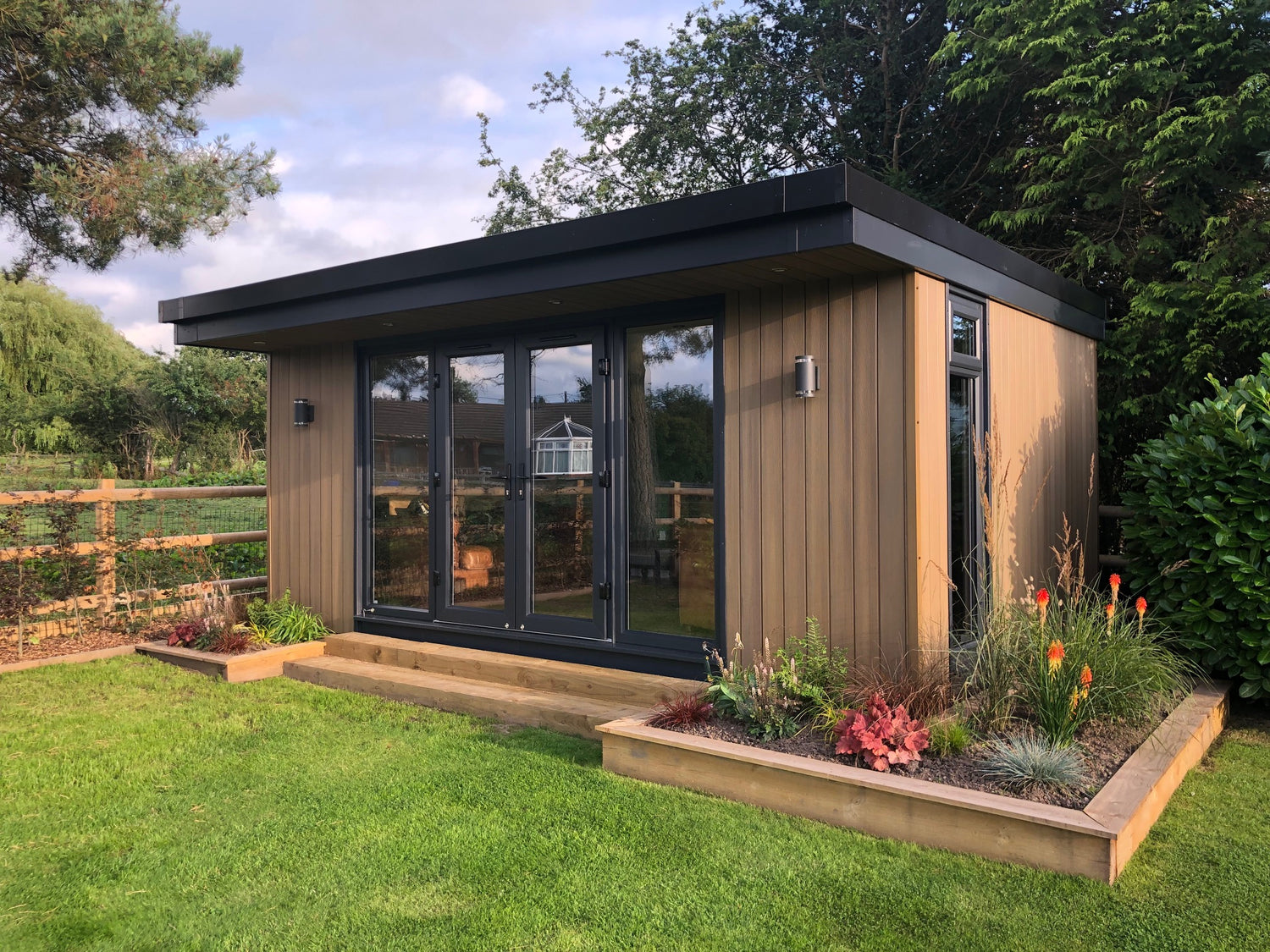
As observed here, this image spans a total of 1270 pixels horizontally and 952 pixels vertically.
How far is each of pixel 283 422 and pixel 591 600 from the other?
10.3 ft

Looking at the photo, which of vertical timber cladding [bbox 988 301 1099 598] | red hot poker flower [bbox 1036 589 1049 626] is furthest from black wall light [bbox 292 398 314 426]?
red hot poker flower [bbox 1036 589 1049 626]

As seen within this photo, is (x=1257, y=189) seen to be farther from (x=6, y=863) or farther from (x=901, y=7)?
(x=6, y=863)

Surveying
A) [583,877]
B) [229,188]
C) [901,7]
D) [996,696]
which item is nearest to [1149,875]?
[996,696]

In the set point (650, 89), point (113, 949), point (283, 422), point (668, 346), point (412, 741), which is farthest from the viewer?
point (650, 89)

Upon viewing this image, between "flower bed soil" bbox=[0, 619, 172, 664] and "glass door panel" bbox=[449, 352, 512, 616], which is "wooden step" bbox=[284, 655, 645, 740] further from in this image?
"flower bed soil" bbox=[0, 619, 172, 664]

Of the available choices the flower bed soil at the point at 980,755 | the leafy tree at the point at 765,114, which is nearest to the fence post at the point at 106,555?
the flower bed soil at the point at 980,755

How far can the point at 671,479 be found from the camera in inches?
200

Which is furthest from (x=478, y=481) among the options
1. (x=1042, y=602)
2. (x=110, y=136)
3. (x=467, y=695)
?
(x=110, y=136)

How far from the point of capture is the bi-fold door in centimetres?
537

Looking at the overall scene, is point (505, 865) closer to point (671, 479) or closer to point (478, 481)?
point (671, 479)

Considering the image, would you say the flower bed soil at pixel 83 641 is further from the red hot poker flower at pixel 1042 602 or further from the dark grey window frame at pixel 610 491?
the red hot poker flower at pixel 1042 602

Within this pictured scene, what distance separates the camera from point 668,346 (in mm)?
5094

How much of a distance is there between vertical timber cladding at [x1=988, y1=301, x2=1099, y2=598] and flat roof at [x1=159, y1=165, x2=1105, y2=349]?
20 cm

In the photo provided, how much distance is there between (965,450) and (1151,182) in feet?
15.2
